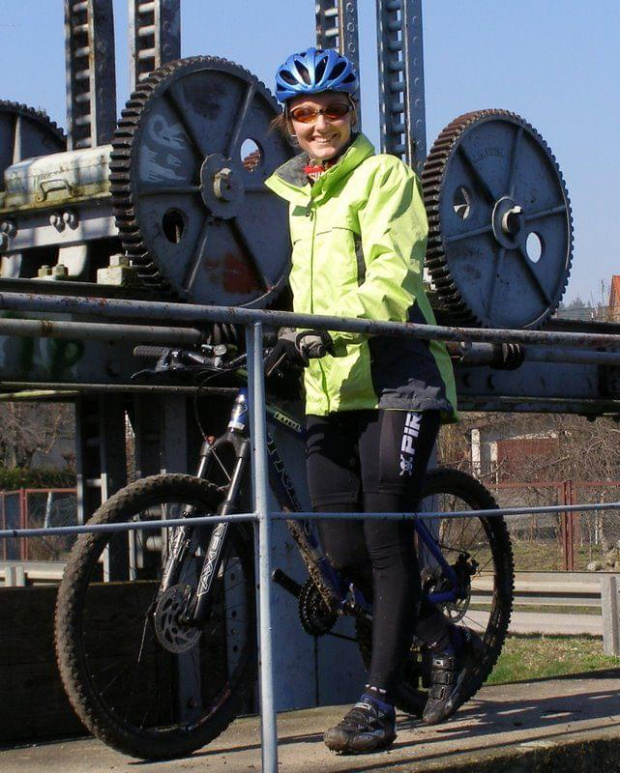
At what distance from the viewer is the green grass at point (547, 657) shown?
11.8 meters

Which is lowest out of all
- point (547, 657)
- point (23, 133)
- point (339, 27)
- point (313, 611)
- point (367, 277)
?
point (547, 657)

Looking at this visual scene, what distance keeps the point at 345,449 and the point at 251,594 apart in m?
0.55

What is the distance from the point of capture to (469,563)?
577 cm

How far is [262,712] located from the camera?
13.3 ft

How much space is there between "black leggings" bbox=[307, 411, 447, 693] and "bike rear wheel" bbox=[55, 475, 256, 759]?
372mm

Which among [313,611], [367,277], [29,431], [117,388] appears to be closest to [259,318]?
[367,277]

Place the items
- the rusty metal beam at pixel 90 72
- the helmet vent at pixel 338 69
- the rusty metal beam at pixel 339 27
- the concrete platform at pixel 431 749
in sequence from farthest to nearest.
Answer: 1. the rusty metal beam at pixel 339 27
2. the rusty metal beam at pixel 90 72
3. the helmet vent at pixel 338 69
4. the concrete platform at pixel 431 749

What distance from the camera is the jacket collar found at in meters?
4.58

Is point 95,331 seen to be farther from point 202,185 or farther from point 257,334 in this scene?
point 202,185

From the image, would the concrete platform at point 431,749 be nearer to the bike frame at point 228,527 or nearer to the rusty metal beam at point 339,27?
the bike frame at point 228,527

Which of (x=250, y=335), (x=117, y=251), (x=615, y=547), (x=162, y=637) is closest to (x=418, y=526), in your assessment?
(x=162, y=637)

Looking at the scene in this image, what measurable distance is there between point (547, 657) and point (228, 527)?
8754mm

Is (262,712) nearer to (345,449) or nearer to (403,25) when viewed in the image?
(345,449)

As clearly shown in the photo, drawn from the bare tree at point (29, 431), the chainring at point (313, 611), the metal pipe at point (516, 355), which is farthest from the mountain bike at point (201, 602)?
the bare tree at point (29, 431)
